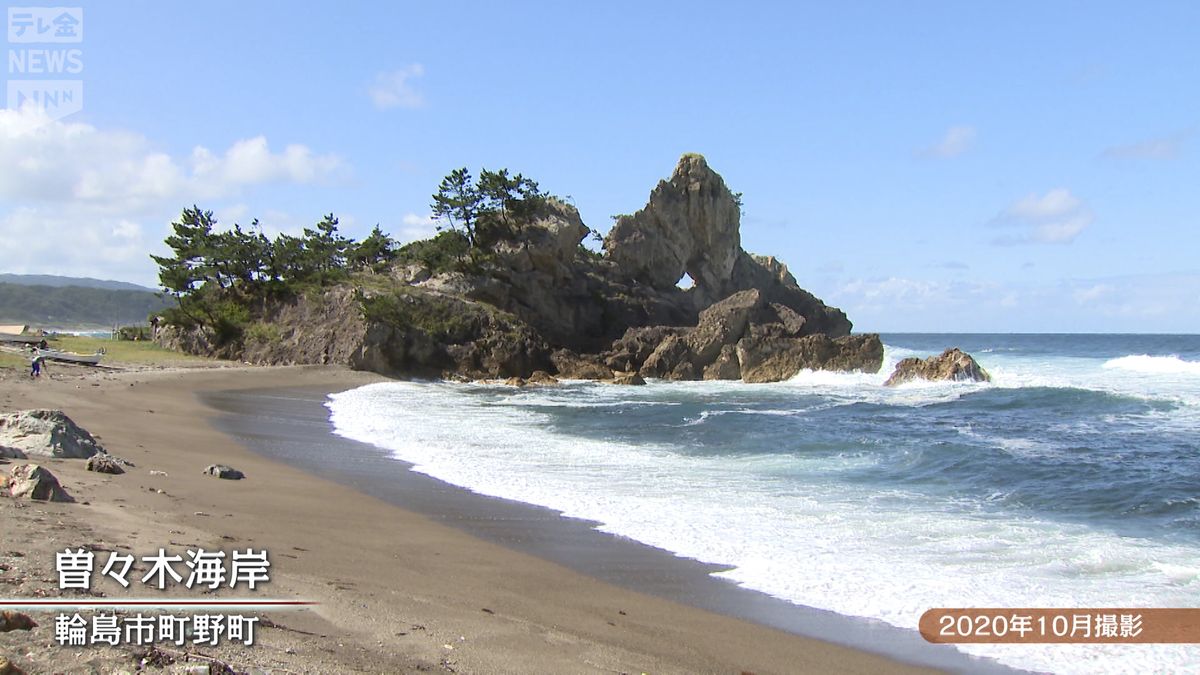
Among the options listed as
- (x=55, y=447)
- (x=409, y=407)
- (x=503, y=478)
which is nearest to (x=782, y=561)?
(x=503, y=478)

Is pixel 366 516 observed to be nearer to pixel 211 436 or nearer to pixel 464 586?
pixel 464 586

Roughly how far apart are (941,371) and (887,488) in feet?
85.4

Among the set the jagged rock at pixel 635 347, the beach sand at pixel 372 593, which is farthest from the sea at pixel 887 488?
the jagged rock at pixel 635 347

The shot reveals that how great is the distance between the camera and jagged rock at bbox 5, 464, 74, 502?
6938mm

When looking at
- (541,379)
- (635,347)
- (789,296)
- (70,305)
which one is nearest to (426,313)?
(541,379)

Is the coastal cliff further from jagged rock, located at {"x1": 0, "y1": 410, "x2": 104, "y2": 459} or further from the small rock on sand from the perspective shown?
the small rock on sand

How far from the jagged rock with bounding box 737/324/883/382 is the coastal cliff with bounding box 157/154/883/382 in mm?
60

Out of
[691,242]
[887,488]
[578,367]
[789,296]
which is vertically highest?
[691,242]

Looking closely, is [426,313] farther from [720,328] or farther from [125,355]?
[720,328]

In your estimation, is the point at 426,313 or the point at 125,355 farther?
the point at 426,313

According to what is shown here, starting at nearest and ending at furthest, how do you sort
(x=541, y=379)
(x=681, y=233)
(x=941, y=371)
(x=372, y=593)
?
(x=372, y=593), (x=941, y=371), (x=541, y=379), (x=681, y=233)

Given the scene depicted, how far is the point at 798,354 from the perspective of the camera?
1629 inches

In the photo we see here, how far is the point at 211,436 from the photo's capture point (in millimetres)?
15398

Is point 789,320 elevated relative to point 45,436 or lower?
elevated
